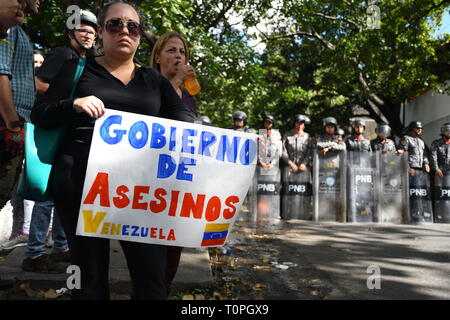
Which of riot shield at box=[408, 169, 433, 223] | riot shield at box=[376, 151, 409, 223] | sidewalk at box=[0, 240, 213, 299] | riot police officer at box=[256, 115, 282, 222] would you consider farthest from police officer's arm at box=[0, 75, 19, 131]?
riot shield at box=[408, 169, 433, 223]

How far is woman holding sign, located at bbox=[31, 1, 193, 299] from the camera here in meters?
2.27

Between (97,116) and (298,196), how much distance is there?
316 inches

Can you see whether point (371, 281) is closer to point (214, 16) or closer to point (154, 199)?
point (154, 199)

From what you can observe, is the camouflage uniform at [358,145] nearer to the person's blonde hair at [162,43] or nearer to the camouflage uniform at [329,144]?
the camouflage uniform at [329,144]

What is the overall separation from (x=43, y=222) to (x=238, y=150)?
2483 mm

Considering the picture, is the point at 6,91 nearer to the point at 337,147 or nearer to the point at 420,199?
the point at 337,147

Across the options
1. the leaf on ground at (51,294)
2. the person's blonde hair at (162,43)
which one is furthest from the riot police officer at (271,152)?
the leaf on ground at (51,294)

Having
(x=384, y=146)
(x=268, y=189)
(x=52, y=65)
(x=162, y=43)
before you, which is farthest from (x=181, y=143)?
(x=384, y=146)

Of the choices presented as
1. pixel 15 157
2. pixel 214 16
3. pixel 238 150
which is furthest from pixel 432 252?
pixel 214 16

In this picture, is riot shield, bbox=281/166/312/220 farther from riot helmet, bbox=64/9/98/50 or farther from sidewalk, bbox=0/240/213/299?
riot helmet, bbox=64/9/98/50

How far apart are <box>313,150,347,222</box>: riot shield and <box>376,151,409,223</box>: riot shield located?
0.88m

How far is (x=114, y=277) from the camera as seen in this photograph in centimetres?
397

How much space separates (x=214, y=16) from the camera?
20109 mm

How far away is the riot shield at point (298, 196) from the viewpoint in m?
9.86
